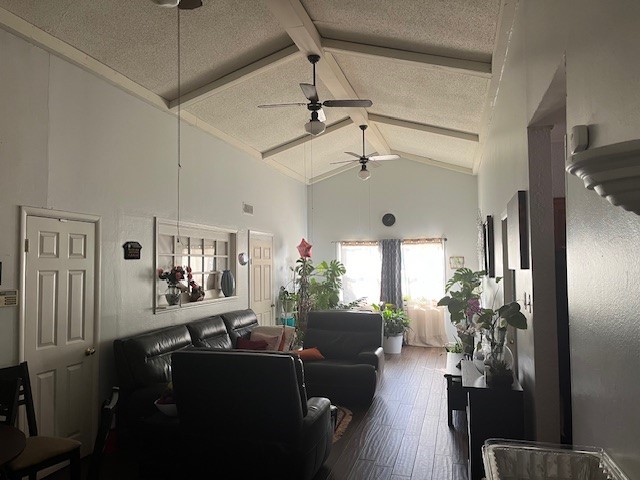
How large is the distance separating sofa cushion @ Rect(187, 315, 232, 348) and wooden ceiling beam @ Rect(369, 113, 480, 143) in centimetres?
360

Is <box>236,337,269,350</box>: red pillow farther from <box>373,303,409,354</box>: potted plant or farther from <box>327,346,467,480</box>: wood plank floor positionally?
<box>373,303,409,354</box>: potted plant

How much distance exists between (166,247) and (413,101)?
339 cm

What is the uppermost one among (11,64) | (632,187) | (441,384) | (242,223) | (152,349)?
(11,64)

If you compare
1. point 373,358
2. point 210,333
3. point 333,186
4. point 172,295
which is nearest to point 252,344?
point 210,333

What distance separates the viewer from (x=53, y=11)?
3420mm

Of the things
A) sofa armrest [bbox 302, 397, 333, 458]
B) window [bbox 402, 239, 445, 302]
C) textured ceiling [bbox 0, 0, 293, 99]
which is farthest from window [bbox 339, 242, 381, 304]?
sofa armrest [bbox 302, 397, 333, 458]

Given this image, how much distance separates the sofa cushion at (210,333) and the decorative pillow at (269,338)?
1.40ft

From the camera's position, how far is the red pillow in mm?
5789

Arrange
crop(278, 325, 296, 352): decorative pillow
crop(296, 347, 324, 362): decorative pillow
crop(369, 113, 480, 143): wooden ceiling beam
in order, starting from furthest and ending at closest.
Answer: crop(369, 113, 480, 143): wooden ceiling beam, crop(278, 325, 296, 352): decorative pillow, crop(296, 347, 324, 362): decorative pillow

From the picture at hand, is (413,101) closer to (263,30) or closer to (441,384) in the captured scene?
(263,30)

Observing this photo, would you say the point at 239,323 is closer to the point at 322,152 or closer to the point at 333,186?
the point at 322,152

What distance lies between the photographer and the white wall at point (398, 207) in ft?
28.9

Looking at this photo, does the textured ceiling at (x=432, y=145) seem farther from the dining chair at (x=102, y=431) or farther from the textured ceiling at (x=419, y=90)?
the dining chair at (x=102, y=431)

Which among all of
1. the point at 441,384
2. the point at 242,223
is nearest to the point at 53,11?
the point at 242,223
